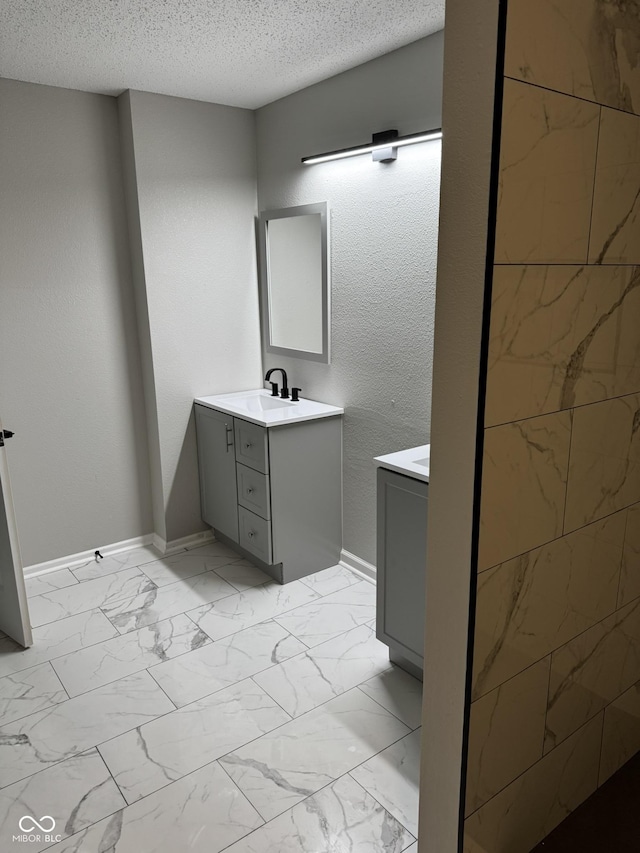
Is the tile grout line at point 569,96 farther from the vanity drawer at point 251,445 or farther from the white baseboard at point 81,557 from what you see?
the white baseboard at point 81,557

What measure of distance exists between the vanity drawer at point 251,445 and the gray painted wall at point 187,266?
1.68 ft

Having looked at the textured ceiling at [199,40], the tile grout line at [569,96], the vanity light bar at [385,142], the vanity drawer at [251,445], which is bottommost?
the vanity drawer at [251,445]

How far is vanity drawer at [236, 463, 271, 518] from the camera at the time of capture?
121 inches

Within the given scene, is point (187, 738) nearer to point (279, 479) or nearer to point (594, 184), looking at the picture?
point (279, 479)

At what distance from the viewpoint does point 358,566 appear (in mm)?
3322

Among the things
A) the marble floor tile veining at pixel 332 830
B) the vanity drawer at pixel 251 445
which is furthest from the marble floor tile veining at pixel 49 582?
the marble floor tile veining at pixel 332 830

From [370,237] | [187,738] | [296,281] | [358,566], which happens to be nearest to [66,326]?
[296,281]

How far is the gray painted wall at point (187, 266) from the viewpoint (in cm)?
321

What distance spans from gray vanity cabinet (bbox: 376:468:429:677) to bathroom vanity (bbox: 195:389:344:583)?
80cm

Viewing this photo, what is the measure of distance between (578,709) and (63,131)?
128 inches

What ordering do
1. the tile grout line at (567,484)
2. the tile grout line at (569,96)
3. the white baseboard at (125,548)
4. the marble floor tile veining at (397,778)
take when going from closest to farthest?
the tile grout line at (569,96) < the tile grout line at (567,484) < the marble floor tile veining at (397,778) < the white baseboard at (125,548)

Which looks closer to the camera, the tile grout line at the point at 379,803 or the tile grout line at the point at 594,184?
the tile grout line at the point at 594,184

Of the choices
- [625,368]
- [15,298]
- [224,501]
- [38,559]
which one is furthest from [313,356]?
[625,368]

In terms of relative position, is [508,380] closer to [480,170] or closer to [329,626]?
[480,170]
